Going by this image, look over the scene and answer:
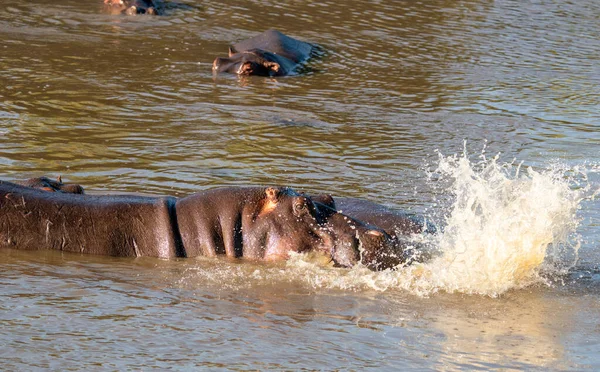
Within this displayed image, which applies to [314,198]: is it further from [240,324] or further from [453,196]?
[453,196]

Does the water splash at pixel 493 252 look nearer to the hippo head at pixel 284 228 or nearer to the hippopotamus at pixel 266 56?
the hippo head at pixel 284 228

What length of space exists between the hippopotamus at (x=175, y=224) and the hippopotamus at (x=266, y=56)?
6248 mm

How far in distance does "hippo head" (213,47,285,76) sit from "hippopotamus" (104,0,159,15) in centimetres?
321

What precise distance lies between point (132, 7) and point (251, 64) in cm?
367

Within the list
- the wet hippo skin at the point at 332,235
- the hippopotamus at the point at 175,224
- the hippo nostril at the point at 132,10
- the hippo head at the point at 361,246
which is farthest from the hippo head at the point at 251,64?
the hippo head at the point at 361,246

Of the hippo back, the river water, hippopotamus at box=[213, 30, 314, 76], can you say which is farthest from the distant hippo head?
the hippo back

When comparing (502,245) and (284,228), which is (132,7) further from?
(502,245)

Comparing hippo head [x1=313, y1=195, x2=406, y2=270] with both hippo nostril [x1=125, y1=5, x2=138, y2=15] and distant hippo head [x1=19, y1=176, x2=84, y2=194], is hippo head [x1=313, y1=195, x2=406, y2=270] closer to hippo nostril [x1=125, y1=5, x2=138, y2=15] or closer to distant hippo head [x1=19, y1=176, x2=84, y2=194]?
distant hippo head [x1=19, y1=176, x2=84, y2=194]

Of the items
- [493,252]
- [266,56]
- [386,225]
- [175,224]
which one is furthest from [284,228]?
[266,56]

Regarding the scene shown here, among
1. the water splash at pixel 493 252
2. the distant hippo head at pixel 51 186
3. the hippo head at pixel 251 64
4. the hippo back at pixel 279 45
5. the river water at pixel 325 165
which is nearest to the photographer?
the river water at pixel 325 165

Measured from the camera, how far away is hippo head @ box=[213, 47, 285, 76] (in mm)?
11602

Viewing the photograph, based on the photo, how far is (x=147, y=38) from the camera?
13.2m

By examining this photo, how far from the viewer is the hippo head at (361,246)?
5.25 meters

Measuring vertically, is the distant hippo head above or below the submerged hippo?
above
